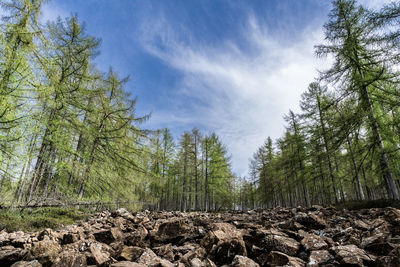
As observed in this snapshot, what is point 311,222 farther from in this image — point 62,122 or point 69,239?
point 62,122

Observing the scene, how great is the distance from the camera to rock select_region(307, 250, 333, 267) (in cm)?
188

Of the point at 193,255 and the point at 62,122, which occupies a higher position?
the point at 62,122

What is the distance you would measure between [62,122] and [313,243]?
30.9 ft

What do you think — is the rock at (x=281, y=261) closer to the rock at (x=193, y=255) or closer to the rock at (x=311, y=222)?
the rock at (x=193, y=255)

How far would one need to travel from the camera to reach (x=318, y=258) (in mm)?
1991

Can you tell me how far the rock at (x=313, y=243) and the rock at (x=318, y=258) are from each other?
160mm

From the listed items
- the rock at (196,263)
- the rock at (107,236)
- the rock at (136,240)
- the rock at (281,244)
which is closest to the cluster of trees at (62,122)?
the rock at (107,236)

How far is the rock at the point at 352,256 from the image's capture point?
1.77 meters

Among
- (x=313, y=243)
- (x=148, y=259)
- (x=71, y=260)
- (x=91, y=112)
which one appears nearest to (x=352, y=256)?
(x=313, y=243)

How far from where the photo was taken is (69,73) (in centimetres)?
789

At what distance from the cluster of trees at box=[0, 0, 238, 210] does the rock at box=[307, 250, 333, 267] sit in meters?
6.86

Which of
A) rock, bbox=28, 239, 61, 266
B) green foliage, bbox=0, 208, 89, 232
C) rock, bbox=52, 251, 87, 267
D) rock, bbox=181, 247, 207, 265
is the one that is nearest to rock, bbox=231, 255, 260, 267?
rock, bbox=181, 247, 207, 265

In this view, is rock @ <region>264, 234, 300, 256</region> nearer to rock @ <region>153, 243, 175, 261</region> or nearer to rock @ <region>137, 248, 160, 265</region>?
rock @ <region>153, 243, 175, 261</region>

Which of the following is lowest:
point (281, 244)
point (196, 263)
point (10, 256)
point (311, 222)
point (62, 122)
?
point (10, 256)
